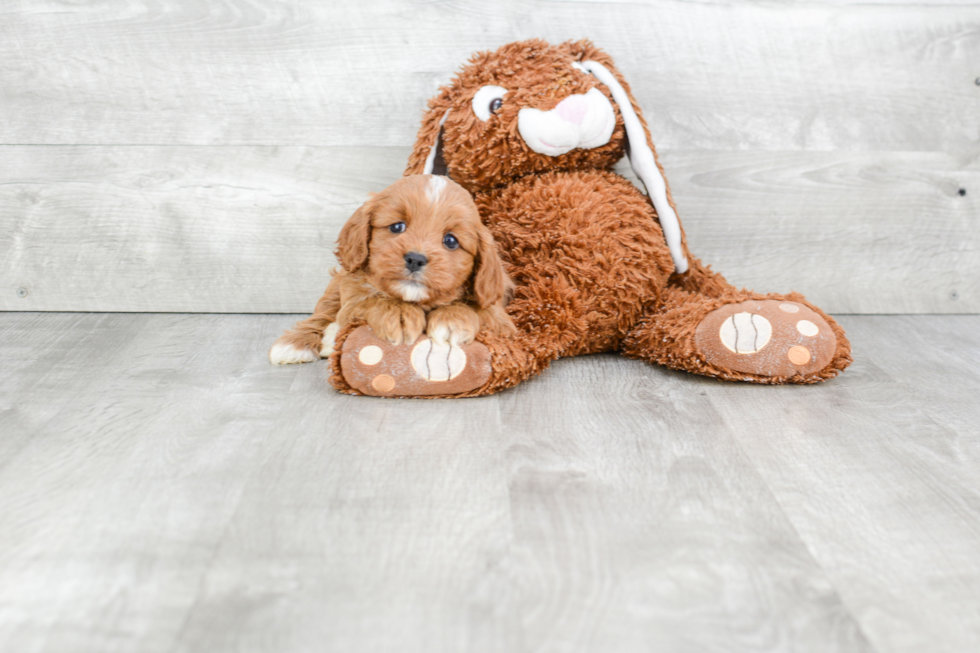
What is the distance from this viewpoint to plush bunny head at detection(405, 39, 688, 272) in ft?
4.13

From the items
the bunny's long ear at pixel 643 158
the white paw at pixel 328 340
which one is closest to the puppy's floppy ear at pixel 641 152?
the bunny's long ear at pixel 643 158

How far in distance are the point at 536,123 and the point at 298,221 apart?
22.5 inches

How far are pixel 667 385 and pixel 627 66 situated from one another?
2.27 ft

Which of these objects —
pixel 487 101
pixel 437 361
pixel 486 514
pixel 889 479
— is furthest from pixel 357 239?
pixel 889 479

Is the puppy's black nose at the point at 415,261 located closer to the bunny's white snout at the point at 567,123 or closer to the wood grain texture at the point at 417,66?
the bunny's white snout at the point at 567,123

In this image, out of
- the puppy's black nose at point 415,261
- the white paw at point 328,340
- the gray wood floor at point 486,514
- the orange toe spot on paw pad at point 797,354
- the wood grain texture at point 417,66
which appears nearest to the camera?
the gray wood floor at point 486,514

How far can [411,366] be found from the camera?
109cm

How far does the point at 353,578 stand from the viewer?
699 millimetres

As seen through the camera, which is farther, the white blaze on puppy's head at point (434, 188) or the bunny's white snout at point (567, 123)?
the bunny's white snout at point (567, 123)

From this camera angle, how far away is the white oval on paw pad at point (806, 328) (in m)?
1.17

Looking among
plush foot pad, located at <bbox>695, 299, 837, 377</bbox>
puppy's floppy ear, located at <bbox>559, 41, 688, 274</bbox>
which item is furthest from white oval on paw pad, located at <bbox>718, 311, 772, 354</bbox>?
puppy's floppy ear, located at <bbox>559, 41, 688, 274</bbox>

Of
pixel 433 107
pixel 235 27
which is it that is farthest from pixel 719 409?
pixel 235 27

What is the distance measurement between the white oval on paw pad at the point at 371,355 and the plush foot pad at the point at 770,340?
491mm

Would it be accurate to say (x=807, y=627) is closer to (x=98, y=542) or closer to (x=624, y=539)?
(x=624, y=539)
